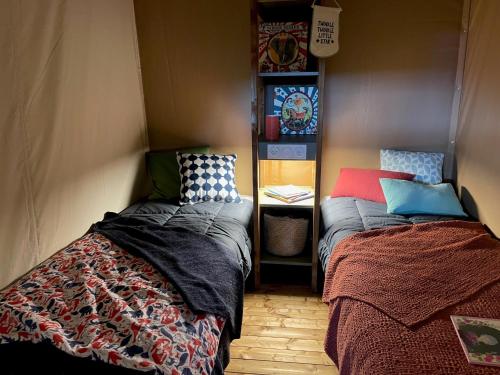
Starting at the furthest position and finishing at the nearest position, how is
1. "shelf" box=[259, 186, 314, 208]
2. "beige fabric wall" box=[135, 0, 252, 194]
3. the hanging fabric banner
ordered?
"beige fabric wall" box=[135, 0, 252, 194]
"shelf" box=[259, 186, 314, 208]
the hanging fabric banner

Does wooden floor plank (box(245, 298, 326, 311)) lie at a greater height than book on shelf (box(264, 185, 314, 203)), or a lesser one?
lesser

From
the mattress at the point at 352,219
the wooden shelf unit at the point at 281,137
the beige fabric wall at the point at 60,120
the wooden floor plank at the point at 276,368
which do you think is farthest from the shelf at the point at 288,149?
the wooden floor plank at the point at 276,368

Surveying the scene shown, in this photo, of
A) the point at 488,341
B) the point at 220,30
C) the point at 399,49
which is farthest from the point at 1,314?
the point at 399,49

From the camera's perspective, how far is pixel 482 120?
2.19 meters

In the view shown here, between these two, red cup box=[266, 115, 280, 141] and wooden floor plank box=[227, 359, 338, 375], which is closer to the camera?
wooden floor plank box=[227, 359, 338, 375]

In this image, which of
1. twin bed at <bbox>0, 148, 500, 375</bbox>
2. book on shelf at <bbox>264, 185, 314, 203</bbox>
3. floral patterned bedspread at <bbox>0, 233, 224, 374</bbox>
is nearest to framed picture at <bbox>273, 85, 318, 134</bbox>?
book on shelf at <bbox>264, 185, 314, 203</bbox>

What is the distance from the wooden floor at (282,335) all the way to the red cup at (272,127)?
1.05 metres

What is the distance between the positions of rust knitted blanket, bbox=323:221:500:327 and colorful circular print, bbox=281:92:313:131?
A: 3.19ft

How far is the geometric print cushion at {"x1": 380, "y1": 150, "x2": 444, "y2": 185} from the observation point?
2510 mm

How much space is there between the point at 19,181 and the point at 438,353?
1.85 m

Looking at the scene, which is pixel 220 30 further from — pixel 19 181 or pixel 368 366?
pixel 368 366

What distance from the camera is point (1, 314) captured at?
1.36 meters

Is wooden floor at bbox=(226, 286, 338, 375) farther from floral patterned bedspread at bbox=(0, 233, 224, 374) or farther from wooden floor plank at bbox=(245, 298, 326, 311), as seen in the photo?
floral patterned bedspread at bbox=(0, 233, 224, 374)

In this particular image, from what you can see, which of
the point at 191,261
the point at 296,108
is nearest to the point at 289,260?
the point at 191,261
